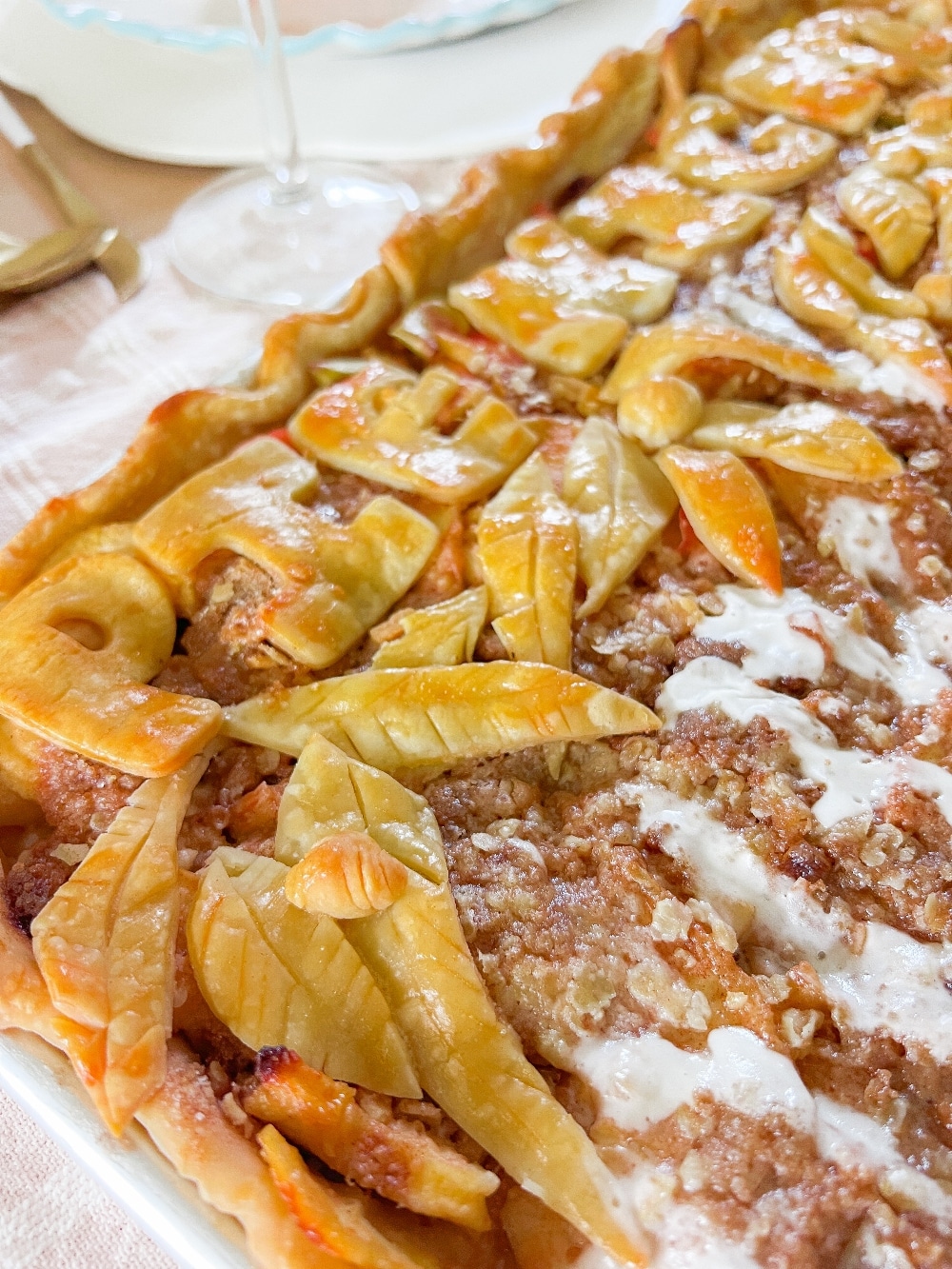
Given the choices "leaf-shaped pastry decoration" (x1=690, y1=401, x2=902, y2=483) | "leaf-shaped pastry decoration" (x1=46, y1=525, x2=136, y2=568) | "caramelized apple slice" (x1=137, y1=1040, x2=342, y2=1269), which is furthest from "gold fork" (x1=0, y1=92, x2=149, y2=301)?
"caramelized apple slice" (x1=137, y1=1040, x2=342, y2=1269)

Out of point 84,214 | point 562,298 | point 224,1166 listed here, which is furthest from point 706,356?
point 84,214

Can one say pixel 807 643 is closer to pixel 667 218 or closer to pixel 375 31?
pixel 667 218

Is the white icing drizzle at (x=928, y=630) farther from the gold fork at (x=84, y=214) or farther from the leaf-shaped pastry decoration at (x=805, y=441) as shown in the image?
the gold fork at (x=84, y=214)

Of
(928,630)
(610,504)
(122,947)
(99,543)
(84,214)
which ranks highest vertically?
(84,214)

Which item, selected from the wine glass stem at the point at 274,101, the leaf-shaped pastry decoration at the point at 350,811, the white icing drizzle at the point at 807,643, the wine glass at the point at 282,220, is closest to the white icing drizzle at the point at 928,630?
the white icing drizzle at the point at 807,643

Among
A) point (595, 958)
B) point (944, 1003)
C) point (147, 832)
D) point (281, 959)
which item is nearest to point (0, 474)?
point (147, 832)
